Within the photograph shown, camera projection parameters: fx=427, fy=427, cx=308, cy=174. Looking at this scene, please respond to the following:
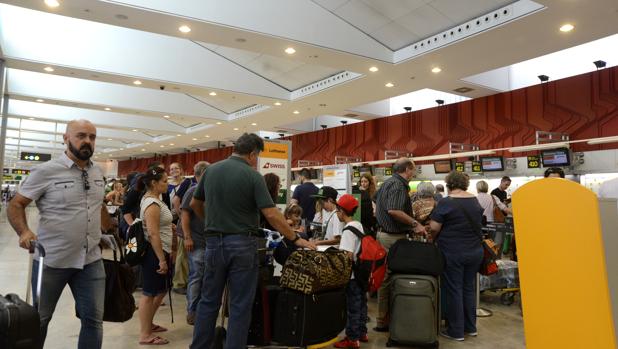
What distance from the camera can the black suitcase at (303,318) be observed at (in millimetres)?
3045

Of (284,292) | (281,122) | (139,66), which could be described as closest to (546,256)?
(284,292)

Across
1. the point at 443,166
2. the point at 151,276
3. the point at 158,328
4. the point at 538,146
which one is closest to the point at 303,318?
the point at 151,276

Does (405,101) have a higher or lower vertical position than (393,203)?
higher

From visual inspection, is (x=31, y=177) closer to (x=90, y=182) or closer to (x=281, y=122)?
(x=90, y=182)

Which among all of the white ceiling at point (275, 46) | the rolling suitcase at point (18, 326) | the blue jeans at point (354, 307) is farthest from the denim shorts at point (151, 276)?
the white ceiling at point (275, 46)

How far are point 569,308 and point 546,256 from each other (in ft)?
0.94

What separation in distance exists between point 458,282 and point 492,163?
6549 millimetres

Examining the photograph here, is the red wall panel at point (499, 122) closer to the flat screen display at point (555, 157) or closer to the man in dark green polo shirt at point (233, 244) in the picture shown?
the flat screen display at point (555, 157)

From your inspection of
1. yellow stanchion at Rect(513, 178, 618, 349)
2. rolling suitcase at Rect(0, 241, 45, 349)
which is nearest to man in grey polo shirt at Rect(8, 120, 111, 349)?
rolling suitcase at Rect(0, 241, 45, 349)

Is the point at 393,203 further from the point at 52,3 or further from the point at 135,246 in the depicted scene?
the point at 52,3

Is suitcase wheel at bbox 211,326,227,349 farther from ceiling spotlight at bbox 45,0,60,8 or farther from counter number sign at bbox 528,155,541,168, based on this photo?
counter number sign at bbox 528,155,541,168

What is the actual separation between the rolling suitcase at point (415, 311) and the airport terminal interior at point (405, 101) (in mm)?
42

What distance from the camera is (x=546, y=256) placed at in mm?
2393

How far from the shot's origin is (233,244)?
2793 mm
